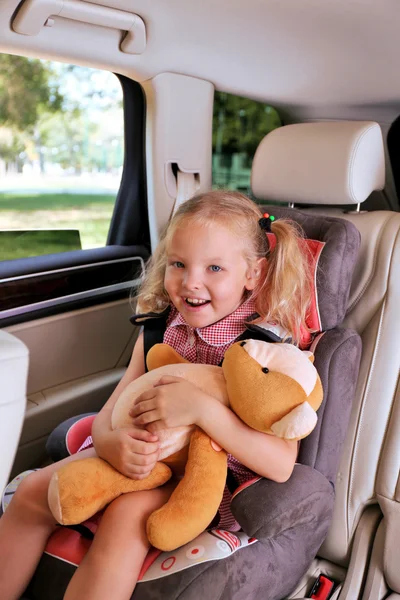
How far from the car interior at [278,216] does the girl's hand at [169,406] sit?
254mm

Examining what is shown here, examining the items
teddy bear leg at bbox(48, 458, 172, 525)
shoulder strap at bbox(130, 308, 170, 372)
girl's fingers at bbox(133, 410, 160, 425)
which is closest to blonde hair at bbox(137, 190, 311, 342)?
shoulder strap at bbox(130, 308, 170, 372)

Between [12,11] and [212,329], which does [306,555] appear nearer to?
[212,329]

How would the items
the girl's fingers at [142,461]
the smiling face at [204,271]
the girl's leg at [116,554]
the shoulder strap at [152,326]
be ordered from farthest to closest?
the shoulder strap at [152,326], the smiling face at [204,271], the girl's fingers at [142,461], the girl's leg at [116,554]

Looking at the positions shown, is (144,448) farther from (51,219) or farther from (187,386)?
(51,219)

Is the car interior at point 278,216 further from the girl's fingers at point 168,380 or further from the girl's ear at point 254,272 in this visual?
the girl's fingers at point 168,380

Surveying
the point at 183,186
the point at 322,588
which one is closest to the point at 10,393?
the point at 322,588

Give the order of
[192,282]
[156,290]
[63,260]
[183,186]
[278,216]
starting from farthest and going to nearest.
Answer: [183,186], [63,260], [278,216], [156,290], [192,282]

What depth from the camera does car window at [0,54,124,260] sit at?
2.53 m

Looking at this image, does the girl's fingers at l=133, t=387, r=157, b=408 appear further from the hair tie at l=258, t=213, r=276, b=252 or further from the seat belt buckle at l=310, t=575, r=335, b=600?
the seat belt buckle at l=310, t=575, r=335, b=600

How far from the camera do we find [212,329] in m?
1.82

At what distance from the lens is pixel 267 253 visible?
76.0 inches

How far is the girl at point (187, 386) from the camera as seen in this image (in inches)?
58.2

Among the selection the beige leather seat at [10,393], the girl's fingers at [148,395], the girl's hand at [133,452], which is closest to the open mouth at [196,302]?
the girl's fingers at [148,395]

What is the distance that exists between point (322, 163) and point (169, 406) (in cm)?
105
